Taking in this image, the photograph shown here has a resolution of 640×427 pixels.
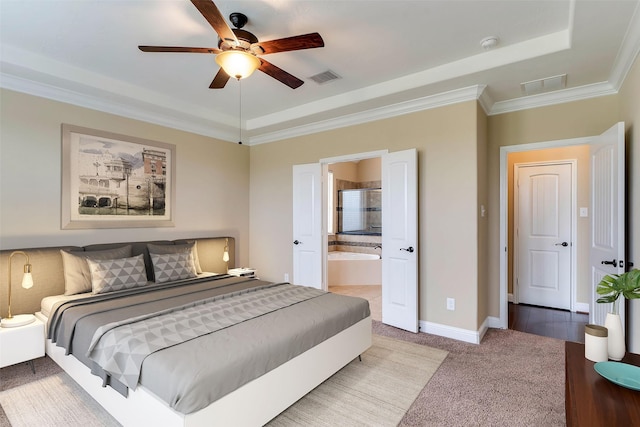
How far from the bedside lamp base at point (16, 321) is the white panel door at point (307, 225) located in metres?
2.92

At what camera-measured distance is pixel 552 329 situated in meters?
3.68

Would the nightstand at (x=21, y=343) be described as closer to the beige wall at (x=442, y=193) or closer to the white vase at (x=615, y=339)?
the beige wall at (x=442, y=193)

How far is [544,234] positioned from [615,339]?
11.2ft

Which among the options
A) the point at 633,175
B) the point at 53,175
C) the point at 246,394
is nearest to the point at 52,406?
the point at 246,394

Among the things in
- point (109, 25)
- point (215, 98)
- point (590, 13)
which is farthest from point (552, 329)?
point (109, 25)

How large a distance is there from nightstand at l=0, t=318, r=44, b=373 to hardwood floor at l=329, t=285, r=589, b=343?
3357mm

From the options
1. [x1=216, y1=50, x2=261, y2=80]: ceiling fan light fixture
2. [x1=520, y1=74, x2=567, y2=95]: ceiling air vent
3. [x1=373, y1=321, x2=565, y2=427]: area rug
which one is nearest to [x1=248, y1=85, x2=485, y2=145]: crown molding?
[x1=520, y1=74, x2=567, y2=95]: ceiling air vent

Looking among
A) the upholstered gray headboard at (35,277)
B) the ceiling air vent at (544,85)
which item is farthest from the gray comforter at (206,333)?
the ceiling air vent at (544,85)

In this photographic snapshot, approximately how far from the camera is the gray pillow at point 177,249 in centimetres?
365

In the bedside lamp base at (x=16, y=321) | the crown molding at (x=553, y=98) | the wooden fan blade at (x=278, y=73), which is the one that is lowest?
the bedside lamp base at (x=16, y=321)

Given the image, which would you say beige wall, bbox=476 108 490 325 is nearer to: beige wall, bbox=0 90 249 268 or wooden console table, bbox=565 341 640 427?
wooden console table, bbox=565 341 640 427

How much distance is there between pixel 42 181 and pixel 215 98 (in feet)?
6.52

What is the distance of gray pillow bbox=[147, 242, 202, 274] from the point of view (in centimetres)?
365

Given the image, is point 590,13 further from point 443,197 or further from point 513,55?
point 443,197
